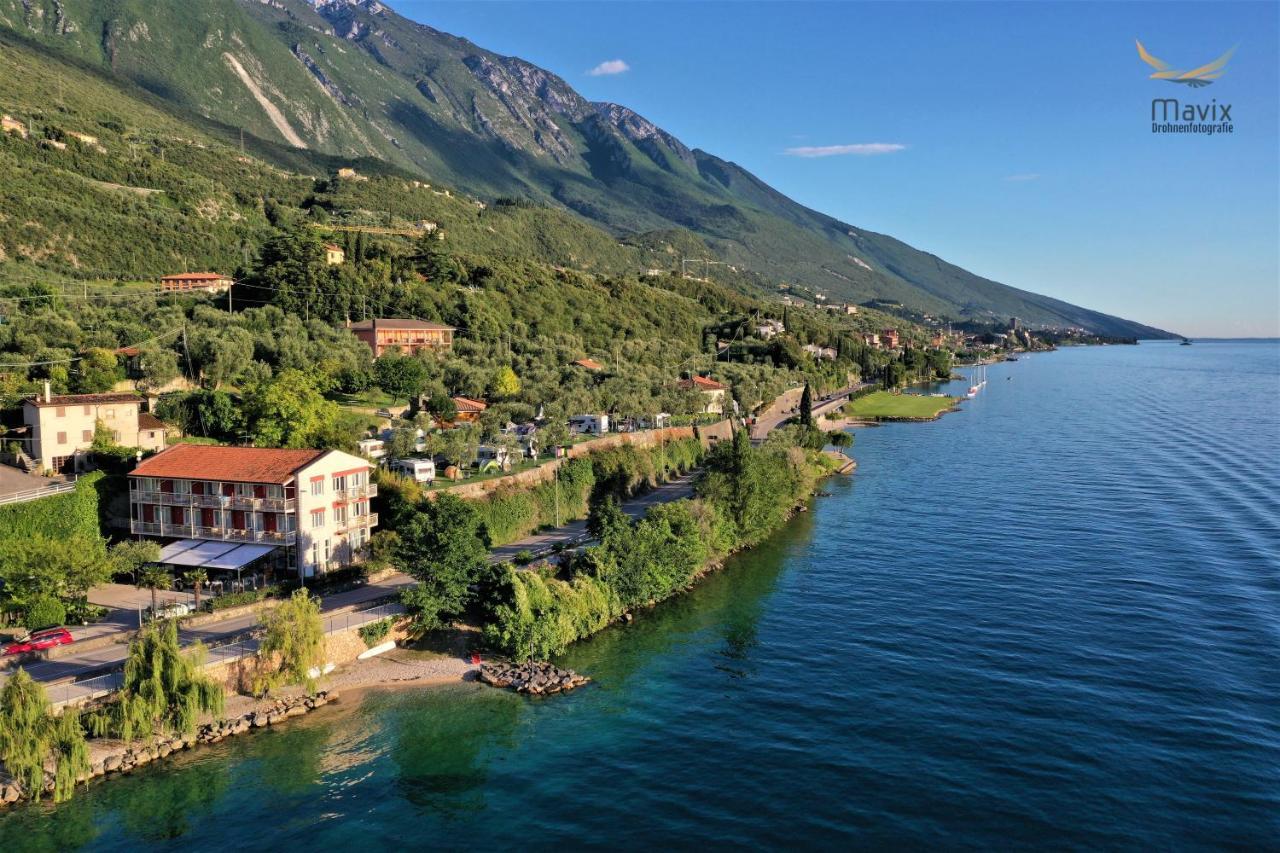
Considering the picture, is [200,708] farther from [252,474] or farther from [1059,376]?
[1059,376]

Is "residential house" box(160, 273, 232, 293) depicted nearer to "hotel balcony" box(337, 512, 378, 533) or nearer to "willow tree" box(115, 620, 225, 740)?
"hotel balcony" box(337, 512, 378, 533)

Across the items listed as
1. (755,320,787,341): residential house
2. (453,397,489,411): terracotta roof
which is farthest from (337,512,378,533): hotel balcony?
(755,320,787,341): residential house

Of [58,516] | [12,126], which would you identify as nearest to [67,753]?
[58,516]

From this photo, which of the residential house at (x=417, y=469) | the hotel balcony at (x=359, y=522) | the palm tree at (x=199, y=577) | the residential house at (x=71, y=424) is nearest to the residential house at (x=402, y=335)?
the residential house at (x=417, y=469)

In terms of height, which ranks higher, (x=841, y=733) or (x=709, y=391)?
(x=709, y=391)

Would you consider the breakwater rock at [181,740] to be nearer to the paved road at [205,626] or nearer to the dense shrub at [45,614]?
the paved road at [205,626]

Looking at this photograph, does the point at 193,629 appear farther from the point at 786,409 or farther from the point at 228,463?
the point at 786,409
